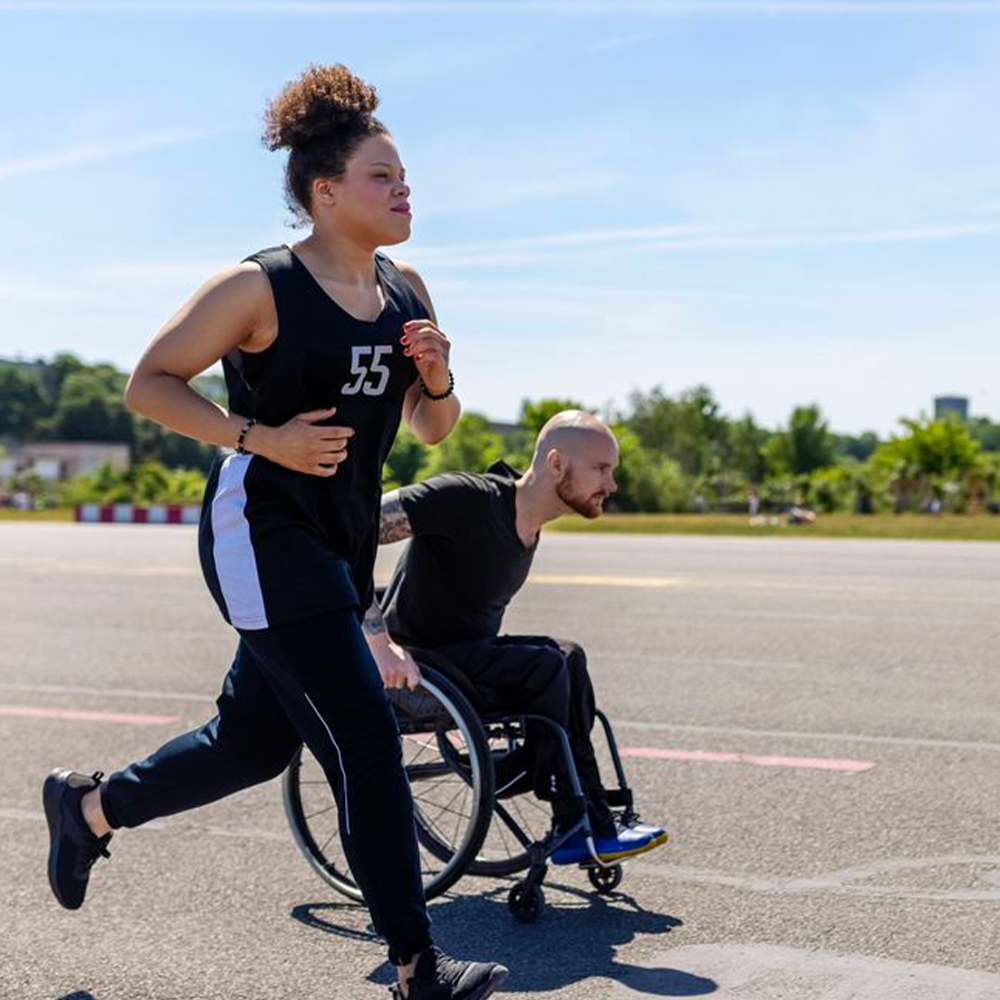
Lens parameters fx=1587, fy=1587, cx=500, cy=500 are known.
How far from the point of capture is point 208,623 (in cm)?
1268

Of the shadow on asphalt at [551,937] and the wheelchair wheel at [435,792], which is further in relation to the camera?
the wheelchair wheel at [435,792]

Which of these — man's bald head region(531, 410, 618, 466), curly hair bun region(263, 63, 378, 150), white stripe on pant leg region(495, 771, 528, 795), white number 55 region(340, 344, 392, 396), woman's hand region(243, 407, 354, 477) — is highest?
curly hair bun region(263, 63, 378, 150)

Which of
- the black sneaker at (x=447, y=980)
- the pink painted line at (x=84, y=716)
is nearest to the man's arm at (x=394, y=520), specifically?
the black sneaker at (x=447, y=980)

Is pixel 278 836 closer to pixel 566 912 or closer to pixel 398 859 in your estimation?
pixel 566 912

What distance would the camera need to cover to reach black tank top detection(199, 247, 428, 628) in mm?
3508

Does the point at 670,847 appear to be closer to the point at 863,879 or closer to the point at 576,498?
the point at 863,879

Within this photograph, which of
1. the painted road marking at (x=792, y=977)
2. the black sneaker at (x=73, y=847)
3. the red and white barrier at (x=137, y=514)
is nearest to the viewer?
the painted road marking at (x=792, y=977)

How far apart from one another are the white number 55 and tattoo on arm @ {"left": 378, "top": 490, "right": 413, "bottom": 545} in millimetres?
1069

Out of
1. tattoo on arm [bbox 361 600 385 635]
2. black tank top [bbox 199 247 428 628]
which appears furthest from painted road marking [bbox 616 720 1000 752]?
black tank top [bbox 199 247 428 628]

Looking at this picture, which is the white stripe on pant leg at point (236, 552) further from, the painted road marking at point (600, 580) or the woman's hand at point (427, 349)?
the painted road marking at point (600, 580)

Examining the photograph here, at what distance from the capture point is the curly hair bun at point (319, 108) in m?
3.66

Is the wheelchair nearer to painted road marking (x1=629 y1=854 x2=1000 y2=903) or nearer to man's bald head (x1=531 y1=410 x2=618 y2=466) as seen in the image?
painted road marking (x1=629 y1=854 x2=1000 y2=903)

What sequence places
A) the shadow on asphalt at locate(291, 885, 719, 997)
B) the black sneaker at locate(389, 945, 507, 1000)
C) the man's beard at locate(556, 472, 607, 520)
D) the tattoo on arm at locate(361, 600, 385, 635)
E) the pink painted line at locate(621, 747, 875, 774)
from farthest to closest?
the pink painted line at locate(621, 747, 875, 774)
the man's beard at locate(556, 472, 607, 520)
the tattoo on arm at locate(361, 600, 385, 635)
the shadow on asphalt at locate(291, 885, 719, 997)
the black sneaker at locate(389, 945, 507, 1000)

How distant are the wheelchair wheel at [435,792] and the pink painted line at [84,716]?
3064 mm
